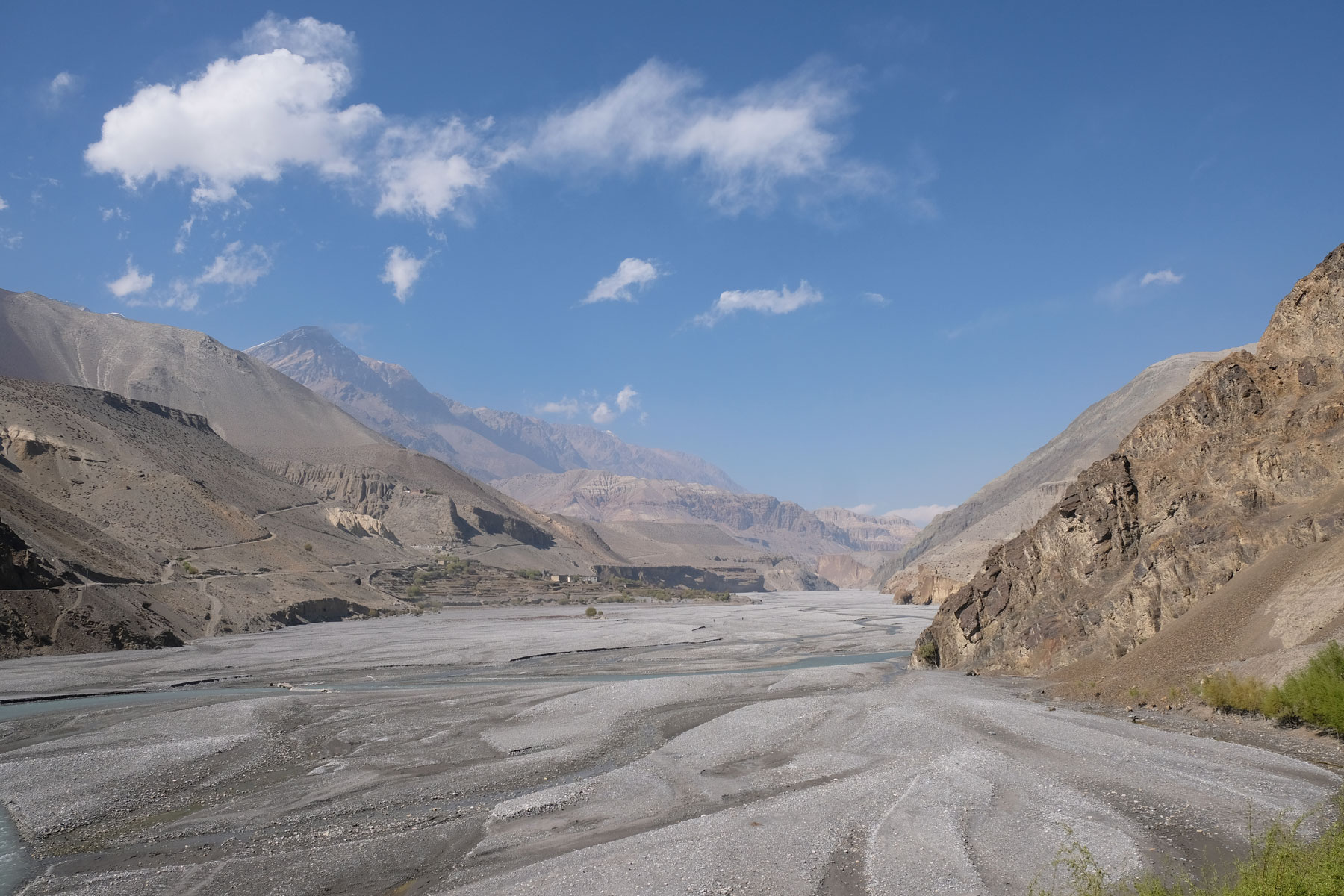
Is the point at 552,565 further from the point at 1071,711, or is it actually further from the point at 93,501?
the point at 1071,711

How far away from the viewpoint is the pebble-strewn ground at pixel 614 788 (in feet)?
41.9

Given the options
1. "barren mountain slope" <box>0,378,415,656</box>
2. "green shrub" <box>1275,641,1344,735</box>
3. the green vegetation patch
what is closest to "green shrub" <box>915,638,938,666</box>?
the green vegetation patch

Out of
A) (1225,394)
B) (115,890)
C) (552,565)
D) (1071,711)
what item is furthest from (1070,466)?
(115,890)

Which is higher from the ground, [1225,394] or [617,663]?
[1225,394]

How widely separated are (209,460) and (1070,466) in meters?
147

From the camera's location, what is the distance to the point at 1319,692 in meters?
17.5

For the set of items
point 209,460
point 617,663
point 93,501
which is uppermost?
point 209,460

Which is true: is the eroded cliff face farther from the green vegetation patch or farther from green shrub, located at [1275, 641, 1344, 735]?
green shrub, located at [1275, 641, 1344, 735]

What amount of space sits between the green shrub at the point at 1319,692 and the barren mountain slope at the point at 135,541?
55.9m

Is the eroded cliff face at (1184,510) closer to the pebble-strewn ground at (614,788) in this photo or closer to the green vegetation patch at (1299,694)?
the pebble-strewn ground at (614,788)

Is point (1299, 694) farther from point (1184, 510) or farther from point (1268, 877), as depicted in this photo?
point (1268, 877)

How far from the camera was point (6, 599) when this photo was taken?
A: 4375cm

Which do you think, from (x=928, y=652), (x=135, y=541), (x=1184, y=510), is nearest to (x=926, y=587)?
(x=928, y=652)

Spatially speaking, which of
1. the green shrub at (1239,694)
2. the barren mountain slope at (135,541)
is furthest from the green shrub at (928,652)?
the barren mountain slope at (135,541)
